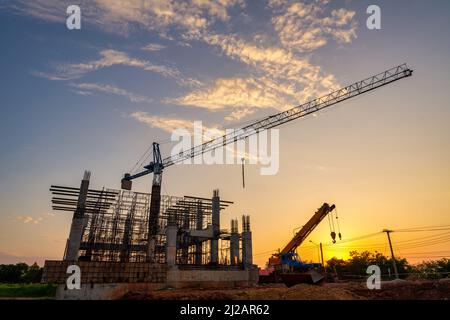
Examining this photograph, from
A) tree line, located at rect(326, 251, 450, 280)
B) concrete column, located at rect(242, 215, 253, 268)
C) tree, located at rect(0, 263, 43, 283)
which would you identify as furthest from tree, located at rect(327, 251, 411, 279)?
tree, located at rect(0, 263, 43, 283)

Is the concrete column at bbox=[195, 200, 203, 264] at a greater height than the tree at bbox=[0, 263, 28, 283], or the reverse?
the concrete column at bbox=[195, 200, 203, 264]

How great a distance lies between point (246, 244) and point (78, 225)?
21063mm

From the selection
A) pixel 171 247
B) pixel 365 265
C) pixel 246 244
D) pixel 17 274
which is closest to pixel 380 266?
pixel 365 265

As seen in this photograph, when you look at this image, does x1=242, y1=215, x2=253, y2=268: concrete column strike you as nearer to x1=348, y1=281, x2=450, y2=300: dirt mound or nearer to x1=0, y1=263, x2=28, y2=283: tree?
x1=348, y1=281, x2=450, y2=300: dirt mound

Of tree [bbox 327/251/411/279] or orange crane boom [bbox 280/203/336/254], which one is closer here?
orange crane boom [bbox 280/203/336/254]

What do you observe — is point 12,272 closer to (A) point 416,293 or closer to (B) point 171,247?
(B) point 171,247

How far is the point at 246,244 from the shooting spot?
3962cm

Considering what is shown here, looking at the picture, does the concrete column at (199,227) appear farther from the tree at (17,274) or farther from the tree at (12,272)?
the tree at (12,272)

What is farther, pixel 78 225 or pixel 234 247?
pixel 234 247

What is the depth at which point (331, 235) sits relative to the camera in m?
30.9

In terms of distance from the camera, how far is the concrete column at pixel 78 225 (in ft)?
99.7

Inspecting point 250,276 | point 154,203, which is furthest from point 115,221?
point 250,276

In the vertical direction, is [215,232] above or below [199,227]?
below

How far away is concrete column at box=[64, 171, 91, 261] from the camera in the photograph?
3038cm
